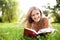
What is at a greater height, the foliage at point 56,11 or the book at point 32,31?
the foliage at point 56,11

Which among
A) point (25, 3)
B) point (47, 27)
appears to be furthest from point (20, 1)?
point (47, 27)

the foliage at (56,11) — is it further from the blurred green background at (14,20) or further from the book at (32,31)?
the book at (32,31)

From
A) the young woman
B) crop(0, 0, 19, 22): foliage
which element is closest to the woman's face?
the young woman

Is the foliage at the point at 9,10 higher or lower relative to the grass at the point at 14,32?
higher

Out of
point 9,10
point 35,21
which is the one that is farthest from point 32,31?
point 9,10

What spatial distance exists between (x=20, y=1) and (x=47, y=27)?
1.00ft

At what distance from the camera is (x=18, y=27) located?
44.3 inches

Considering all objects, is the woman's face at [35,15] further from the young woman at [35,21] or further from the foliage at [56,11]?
the foliage at [56,11]

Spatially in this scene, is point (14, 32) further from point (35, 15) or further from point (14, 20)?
point (35, 15)

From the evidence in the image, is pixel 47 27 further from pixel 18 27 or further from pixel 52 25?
pixel 18 27

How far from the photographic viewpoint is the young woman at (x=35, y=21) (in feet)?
3.68

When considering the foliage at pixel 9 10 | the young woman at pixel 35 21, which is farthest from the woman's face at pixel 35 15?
the foliage at pixel 9 10

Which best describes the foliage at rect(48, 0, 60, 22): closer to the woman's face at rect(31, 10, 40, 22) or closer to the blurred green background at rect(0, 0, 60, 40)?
the blurred green background at rect(0, 0, 60, 40)

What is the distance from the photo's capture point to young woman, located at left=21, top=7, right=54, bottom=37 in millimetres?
1123
